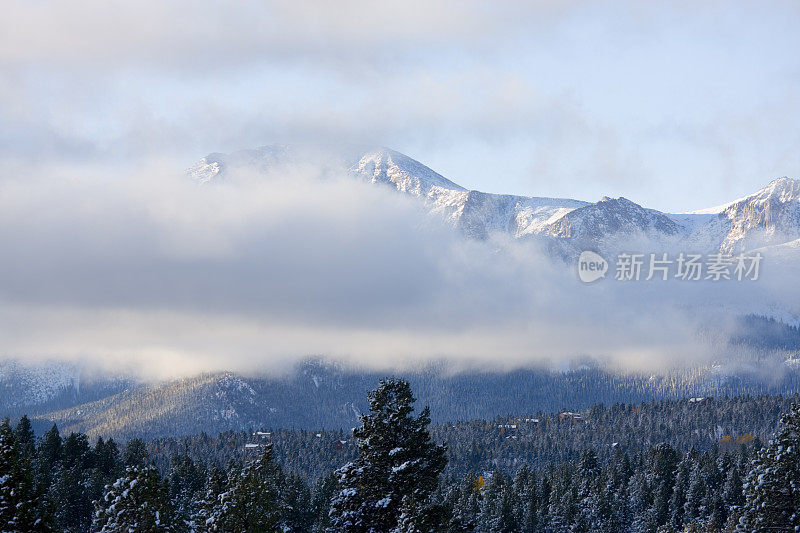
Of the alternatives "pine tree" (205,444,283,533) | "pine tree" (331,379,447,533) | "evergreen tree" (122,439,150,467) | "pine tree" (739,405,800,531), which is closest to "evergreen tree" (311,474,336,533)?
"evergreen tree" (122,439,150,467)

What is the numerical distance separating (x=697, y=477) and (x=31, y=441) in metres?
106

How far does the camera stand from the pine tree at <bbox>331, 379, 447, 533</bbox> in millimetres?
62125

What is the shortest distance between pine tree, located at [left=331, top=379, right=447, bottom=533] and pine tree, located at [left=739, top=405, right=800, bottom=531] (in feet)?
81.9

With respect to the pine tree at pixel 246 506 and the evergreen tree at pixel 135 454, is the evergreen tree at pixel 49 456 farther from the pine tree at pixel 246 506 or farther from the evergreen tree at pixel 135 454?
the pine tree at pixel 246 506

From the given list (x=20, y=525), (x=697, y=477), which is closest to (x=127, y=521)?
(x=20, y=525)

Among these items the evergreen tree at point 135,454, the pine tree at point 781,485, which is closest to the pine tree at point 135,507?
the pine tree at point 781,485

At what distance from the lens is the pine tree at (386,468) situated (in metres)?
62.1

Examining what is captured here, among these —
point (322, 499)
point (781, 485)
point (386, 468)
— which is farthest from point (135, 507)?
point (322, 499)

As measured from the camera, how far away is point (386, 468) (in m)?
63.1

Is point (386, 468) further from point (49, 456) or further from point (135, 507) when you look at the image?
point (49, 456)

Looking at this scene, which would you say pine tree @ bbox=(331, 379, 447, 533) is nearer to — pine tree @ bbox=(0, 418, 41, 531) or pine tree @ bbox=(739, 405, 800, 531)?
pine tree @ bbox=(0, 418, 41, 531)

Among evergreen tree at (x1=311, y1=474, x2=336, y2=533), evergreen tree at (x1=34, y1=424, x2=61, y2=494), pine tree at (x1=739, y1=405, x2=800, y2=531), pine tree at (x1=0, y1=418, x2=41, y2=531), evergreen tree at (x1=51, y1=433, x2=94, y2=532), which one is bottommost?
evergreen tree at (x1=311, y1=474, x2=336, y2=533)

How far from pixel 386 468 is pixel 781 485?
2952 cm

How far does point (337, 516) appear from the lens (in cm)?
6362
